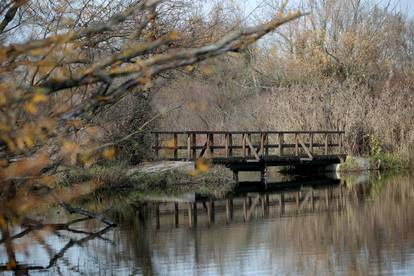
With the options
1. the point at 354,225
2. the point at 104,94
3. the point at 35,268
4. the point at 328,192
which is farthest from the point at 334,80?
the point at 104,94

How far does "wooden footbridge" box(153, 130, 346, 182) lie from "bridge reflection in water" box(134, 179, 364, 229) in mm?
1897

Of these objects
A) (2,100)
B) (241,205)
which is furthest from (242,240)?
(2,100)

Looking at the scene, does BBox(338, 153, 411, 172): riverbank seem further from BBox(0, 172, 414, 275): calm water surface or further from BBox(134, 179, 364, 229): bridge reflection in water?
BBox(0, 172, 414, 275): calm water surface

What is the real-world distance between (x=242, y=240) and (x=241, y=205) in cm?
573

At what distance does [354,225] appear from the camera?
1421 cm

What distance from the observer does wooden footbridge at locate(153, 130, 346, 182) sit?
24.3 m

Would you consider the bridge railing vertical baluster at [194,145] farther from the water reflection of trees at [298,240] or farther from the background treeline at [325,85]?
the water reflection of trees at [298,240]

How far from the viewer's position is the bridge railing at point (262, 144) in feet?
81.8

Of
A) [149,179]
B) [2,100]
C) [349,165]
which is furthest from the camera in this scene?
[349,165]

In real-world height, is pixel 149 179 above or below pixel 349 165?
above

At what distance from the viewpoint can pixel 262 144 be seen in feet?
85.2

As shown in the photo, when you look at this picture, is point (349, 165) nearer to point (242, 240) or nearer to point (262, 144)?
point (262, 144)

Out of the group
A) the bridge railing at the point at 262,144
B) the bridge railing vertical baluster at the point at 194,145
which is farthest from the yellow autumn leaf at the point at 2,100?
the bridge railing vertical baluster at the point at 194,145

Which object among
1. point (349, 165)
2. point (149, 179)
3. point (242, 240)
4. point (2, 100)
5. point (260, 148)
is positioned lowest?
point (242, 240)
